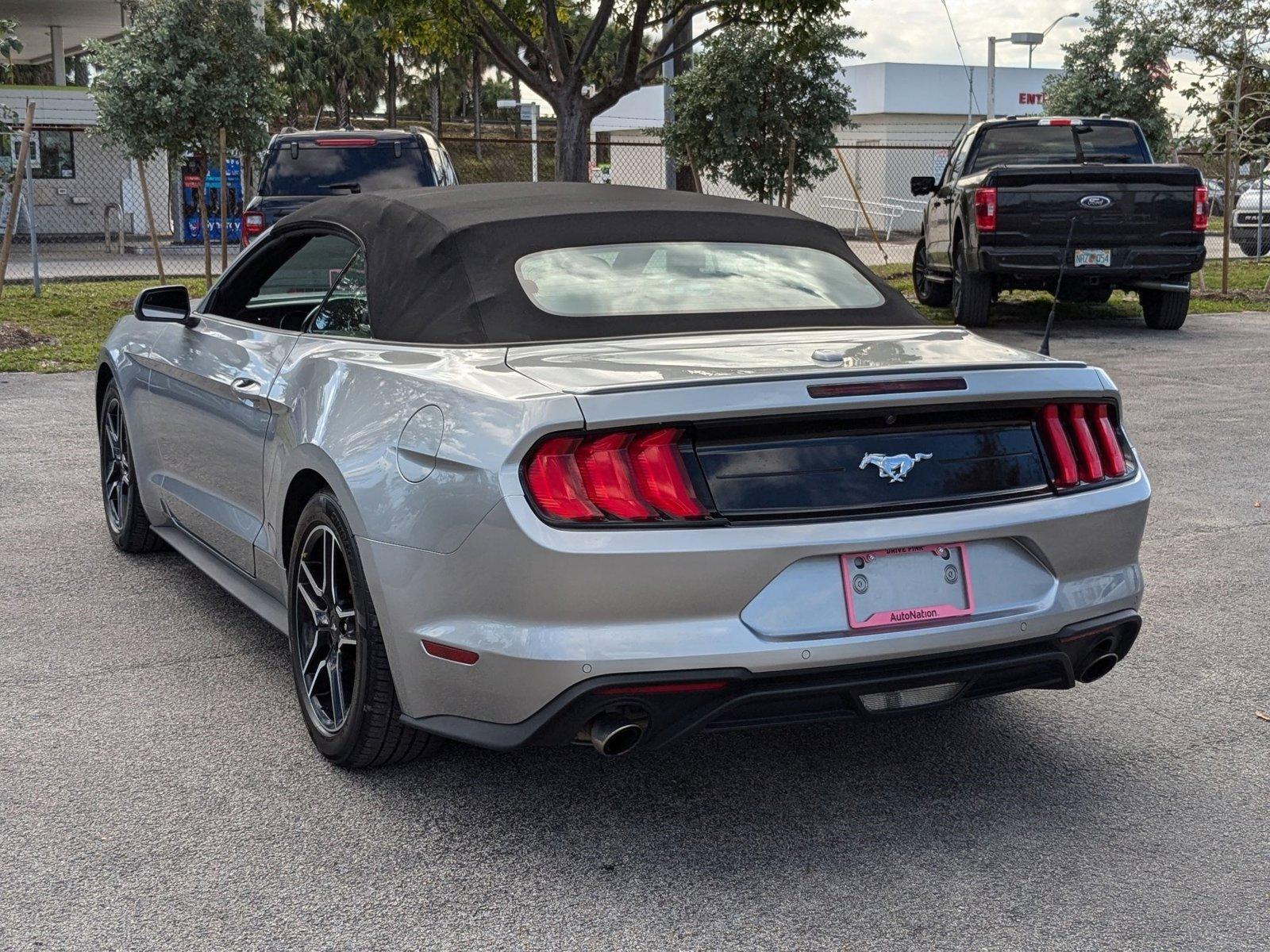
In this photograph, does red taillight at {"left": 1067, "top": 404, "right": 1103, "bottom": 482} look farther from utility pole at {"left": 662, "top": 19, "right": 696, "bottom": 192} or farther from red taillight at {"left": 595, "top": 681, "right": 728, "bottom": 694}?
utility pole at {"left": 662, "top": 19, "right": 696, "bottom": 192}

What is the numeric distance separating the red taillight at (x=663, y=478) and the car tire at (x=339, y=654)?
0.81 metres

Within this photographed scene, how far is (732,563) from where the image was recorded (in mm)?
3080

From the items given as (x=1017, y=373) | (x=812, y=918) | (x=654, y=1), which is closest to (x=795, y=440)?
(x=1017, y=373)

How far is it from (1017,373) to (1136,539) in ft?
1.79

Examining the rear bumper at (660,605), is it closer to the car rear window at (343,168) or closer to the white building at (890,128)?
the car rear window at (343,168)

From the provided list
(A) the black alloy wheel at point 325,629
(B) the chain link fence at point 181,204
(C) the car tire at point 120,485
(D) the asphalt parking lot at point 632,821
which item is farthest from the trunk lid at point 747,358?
(B) the chain link fence at point 181,204

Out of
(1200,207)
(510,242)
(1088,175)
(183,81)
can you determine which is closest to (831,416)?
(510,242)

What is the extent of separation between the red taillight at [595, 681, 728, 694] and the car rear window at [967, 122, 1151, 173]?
13015mm

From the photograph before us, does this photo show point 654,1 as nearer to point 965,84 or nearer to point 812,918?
point 812,918

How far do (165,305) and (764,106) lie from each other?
1666 cm

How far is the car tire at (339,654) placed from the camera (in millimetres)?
3549

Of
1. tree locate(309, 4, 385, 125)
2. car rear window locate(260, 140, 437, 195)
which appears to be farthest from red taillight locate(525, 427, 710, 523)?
tree locate(309, 4, 385, 125)

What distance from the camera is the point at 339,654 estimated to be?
3.79 m

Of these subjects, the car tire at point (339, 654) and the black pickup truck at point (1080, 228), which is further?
the black pickup truck at point (1080, 228)
